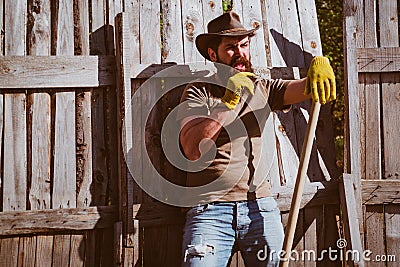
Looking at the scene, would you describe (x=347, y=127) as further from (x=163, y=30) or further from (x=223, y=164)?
(x=163, y=30)

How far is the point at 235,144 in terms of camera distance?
408 cm

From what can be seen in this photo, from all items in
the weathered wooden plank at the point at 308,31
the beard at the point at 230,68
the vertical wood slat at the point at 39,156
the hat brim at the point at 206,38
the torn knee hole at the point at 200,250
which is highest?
the weathered wooden plank at the point at 308,31

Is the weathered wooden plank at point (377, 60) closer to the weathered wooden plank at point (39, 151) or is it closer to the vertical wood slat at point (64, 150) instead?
the vertical wood slat at point (64, 150)

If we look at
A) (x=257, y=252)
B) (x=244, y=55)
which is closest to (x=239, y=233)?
(x=257, y=252)

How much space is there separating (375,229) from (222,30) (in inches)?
74.8

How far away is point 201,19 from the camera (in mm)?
4648

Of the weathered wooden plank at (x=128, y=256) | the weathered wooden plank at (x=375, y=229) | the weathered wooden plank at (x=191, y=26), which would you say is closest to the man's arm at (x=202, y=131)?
the weathered wooden plank at (x=191, y=26)

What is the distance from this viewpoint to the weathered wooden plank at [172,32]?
4.53 metres

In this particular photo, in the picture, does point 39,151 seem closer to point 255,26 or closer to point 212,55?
point 212,55

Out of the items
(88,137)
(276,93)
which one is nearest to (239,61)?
(276,93)

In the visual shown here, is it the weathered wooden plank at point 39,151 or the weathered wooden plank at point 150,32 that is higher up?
the weathered wooden plank at point 150,32

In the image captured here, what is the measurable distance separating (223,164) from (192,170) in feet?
0.87

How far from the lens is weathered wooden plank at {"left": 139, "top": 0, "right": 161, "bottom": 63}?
4484 mm

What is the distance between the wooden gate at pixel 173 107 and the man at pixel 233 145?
1.20ft
